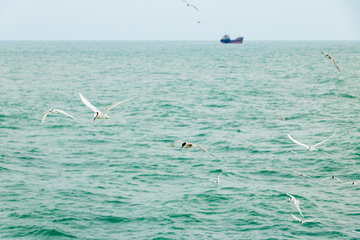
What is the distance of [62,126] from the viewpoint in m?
37.2

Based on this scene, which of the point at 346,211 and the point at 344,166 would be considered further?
the point at 344,166

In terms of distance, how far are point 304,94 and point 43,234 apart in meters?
45.2

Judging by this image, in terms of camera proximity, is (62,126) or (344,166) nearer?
(344,166)

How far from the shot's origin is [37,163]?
25.7m

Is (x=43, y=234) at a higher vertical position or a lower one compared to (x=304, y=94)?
lower

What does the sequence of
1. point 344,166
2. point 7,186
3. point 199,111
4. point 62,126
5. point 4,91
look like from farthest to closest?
point 4,91 → point 199,111 → point 62,126 → point 344,166 → point 7,186

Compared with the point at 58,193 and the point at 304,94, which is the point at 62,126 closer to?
the point at 58,193

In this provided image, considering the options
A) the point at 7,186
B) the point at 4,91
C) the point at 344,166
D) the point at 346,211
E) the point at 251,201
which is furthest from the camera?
the point at 4,91

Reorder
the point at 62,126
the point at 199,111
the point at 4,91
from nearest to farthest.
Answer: the point at 62,126, the point at 199,111, the point at 4,91

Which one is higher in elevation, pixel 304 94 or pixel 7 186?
pixel 304 94

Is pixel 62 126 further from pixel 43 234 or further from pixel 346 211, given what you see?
Result: pixel 346 211

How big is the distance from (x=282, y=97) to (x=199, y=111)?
14.7 metres

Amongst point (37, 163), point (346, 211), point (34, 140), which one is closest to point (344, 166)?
point (346, 211)

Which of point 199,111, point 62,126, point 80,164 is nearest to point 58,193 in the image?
point 80,164
